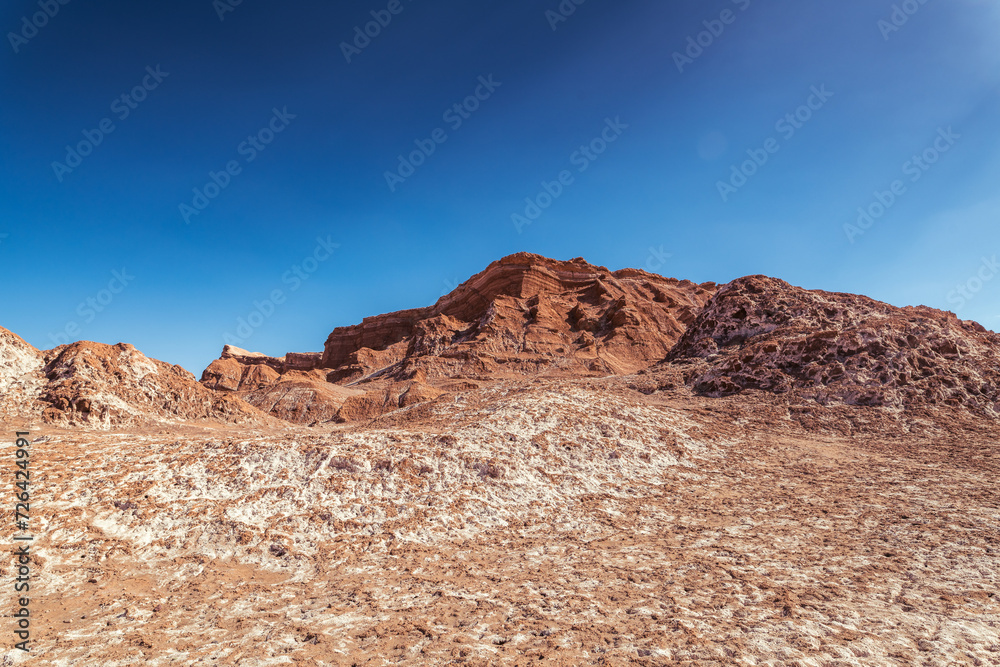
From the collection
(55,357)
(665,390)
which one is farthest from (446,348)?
(55,357)

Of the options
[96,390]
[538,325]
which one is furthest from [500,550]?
[538,325]

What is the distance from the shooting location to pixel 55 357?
597 inches

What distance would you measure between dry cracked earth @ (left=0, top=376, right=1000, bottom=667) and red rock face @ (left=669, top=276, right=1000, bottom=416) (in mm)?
6424

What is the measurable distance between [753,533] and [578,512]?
3512 mm

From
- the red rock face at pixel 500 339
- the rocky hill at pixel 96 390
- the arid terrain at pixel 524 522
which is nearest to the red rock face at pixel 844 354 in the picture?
the arid terrain at pixel 524 522

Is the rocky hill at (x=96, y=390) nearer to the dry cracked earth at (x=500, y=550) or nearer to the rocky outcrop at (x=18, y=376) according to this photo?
the rocky outcrop at (x=18, y=376)

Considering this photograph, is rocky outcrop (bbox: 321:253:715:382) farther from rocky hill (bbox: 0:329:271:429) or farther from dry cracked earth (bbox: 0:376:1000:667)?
dry cracked earth (bbox: 0:376:1000:667)

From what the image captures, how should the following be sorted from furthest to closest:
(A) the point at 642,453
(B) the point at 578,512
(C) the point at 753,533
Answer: (A) the point at 642,453 < (B) the point at 578,512 < (C) the point at 753,533

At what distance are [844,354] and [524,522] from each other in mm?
20314

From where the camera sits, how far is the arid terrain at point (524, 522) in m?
5.74

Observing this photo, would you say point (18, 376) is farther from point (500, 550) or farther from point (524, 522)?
point (524, 522)

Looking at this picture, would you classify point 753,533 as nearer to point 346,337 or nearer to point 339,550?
point 339,550

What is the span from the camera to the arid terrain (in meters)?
5.74

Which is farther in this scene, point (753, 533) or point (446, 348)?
point (446, 348)
